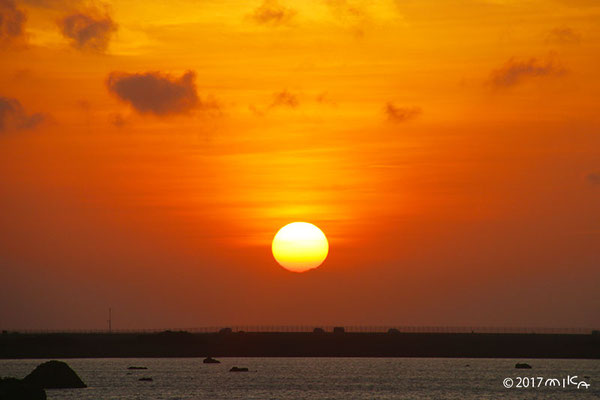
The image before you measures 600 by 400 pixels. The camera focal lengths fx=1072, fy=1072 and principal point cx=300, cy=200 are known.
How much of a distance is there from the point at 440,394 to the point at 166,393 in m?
40.5

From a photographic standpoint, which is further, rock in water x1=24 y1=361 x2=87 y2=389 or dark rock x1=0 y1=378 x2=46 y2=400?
rock in water x1=24 y1=361 x2=87 y2=389

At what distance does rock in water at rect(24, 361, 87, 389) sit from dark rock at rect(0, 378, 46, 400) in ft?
140

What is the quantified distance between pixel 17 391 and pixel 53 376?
2070 inches

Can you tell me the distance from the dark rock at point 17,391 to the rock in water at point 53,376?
1682 inches

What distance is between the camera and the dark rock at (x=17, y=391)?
3716 inches

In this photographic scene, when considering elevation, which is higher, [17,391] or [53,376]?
[53,376]

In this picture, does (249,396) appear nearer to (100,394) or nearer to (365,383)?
(100,394)

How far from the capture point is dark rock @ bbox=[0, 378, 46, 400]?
94375 millimetres

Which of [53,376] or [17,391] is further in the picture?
[53,376]

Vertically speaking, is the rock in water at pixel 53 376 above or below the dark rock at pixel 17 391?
above

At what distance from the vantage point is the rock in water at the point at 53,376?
143 meters

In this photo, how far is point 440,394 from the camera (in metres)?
159

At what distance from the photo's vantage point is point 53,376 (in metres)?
147

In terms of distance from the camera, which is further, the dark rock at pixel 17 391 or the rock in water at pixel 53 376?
the rock in water at pixel 53 376
